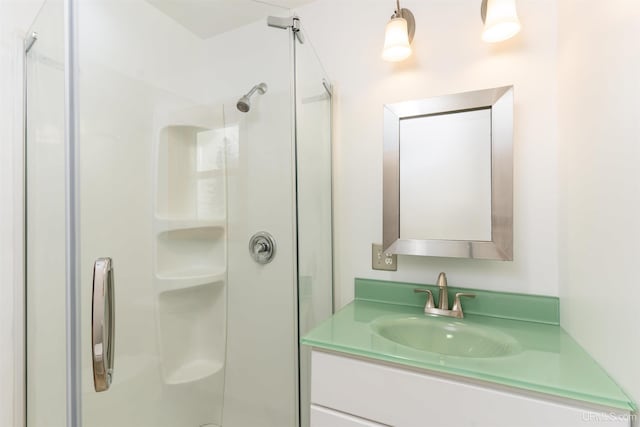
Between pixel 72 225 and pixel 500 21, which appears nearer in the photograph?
pixel 72 225

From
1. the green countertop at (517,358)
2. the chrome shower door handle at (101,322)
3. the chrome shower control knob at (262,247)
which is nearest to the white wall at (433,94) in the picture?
the green countertop at (517,358)

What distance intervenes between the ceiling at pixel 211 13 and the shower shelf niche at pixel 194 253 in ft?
1.18

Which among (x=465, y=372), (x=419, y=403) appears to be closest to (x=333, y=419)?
(x=419, y=403)

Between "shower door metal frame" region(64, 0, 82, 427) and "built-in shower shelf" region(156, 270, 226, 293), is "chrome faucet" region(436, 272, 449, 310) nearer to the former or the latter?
"built-in shower shelf" region(156, 270, 226, 293)

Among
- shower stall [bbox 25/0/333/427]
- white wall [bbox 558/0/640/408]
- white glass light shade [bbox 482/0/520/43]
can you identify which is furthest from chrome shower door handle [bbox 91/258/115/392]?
white glass light shade [bbox 482/0/520/43]

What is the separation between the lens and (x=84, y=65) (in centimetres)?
77

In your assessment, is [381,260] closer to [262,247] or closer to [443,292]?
[443,292]

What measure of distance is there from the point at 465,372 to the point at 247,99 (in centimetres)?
119

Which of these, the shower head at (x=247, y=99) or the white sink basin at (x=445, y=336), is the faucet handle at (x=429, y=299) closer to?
the white sink basin at (x=445, y=336)

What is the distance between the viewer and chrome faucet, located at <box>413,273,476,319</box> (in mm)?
1058

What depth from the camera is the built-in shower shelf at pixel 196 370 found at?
121 centimetres

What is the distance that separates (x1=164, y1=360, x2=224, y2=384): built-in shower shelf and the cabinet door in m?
0.58

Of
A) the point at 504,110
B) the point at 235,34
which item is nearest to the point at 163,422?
the point at 235,34

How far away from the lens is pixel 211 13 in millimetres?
1182
